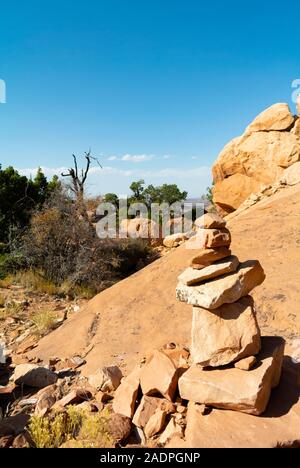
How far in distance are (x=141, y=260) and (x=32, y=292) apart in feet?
15.7

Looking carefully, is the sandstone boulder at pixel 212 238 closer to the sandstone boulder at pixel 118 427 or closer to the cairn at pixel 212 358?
the cairn at pixel 212 358

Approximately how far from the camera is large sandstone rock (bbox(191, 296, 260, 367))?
3523 mm

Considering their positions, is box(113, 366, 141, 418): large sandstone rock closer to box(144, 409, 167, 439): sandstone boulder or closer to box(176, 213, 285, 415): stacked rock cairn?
box(144, 409, 167, 439): sandstone boulder

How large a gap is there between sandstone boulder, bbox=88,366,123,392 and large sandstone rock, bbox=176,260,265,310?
1.53 metres

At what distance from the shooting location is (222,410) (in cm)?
338

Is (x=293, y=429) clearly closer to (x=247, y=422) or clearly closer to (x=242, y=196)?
(x=247, y=422)

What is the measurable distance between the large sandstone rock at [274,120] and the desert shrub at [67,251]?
737 cm

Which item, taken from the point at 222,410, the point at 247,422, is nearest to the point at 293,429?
the point at 247,422

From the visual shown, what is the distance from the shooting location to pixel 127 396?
385cm

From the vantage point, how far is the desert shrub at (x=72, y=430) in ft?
10.4

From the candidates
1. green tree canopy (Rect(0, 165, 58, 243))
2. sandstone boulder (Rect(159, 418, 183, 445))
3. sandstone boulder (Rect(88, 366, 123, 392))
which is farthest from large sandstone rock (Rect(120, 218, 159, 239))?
sandstone boulder (Rect(159, 418, 183, 445))
